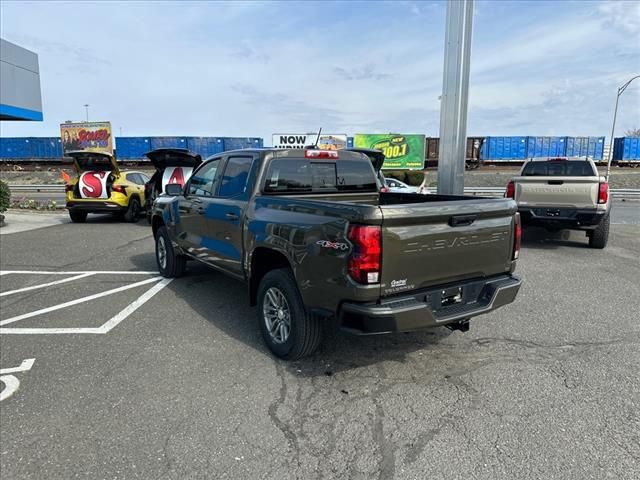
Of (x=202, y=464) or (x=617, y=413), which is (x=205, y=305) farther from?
(x=617, y=413)

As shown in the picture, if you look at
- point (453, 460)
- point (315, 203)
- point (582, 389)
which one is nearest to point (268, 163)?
point (315, 203)

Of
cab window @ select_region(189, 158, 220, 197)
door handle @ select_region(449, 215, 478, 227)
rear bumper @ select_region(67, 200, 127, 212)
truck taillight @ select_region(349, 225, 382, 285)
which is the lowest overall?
rear bumper @ select_region(67, 200, 127, 212)

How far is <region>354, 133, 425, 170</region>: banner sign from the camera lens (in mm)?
38156

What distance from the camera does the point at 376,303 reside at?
3.04 metres

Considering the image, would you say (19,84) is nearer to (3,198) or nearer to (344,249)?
(3,198)

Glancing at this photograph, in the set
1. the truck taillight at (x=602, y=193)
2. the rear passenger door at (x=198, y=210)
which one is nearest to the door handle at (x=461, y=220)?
the rear passenger door at (x=198, y=210)

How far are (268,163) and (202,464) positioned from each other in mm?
2690

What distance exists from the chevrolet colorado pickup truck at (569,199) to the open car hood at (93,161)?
34.6 ft

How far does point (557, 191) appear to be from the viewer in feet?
27.5

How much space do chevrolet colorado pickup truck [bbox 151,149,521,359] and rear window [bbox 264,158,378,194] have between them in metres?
0.01

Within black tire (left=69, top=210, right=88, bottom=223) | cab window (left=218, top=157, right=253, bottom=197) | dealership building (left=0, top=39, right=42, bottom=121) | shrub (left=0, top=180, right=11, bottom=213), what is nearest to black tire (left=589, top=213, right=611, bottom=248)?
cab window (left=218, top=157, right=253, bottom=197)

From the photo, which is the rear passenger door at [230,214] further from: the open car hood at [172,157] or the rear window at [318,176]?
the open car hood at [172,157]

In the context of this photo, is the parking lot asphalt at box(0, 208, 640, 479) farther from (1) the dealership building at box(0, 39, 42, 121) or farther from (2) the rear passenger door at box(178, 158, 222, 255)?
(1) the dealership building at box(0, 39, 42, 121)

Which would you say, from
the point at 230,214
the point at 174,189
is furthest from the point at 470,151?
the point at 230,214
